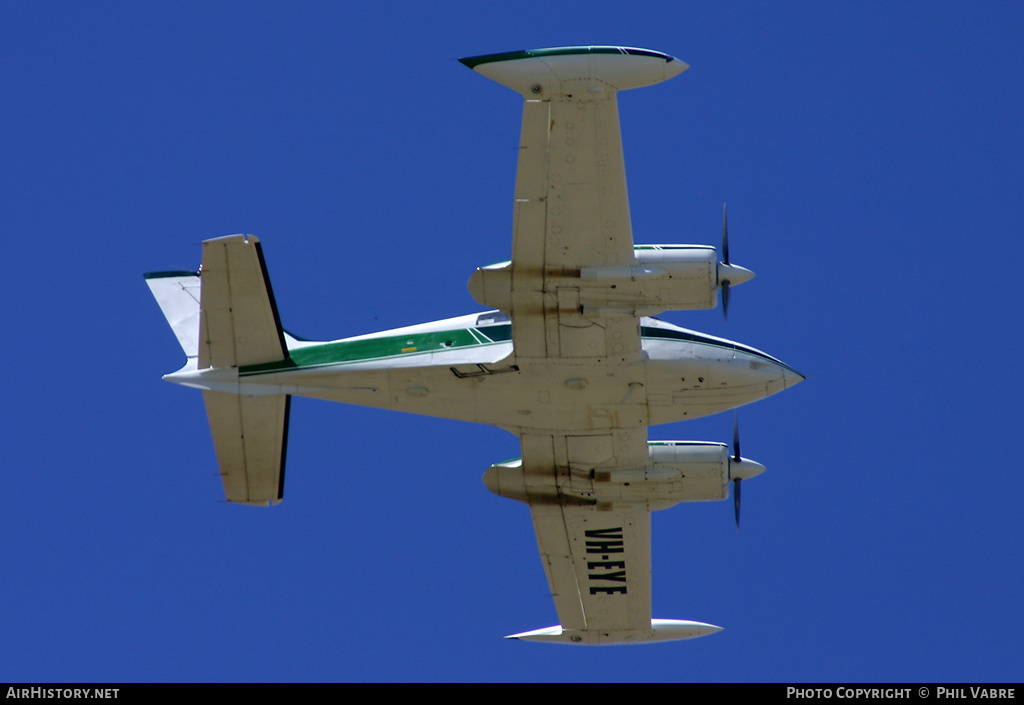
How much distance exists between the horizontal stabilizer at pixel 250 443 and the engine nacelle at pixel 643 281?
242 inches

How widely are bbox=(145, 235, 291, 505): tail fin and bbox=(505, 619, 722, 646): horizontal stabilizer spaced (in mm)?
8808

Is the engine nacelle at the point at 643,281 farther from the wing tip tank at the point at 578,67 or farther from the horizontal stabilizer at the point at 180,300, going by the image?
the horizontal stabilizer at the point at 180,300

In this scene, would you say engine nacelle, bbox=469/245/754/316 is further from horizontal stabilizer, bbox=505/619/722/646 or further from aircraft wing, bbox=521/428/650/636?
horizontal stabilizer, bbox=505/619/722/646

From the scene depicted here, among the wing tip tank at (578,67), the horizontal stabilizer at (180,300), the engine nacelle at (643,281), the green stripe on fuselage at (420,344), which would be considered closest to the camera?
the wing tip tank at (578,67)

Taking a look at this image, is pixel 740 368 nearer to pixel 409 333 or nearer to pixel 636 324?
pixel 636 324

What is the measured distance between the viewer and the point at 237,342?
107 feet

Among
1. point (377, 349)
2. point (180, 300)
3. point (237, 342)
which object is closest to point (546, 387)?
point (377, 349)

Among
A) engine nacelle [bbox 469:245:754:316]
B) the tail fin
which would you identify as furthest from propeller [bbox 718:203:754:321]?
the tail fin

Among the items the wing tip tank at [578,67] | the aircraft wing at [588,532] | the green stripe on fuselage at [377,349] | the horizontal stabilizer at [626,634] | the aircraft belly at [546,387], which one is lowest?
the horizontal stabilizer at [626,634]

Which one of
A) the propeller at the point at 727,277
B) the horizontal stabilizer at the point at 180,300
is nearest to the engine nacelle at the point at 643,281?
the propeller at the point at 727,277

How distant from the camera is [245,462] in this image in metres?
34.0

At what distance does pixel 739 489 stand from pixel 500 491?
595 cm

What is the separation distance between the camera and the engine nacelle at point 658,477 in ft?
115

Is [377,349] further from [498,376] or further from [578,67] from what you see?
[578,67]
